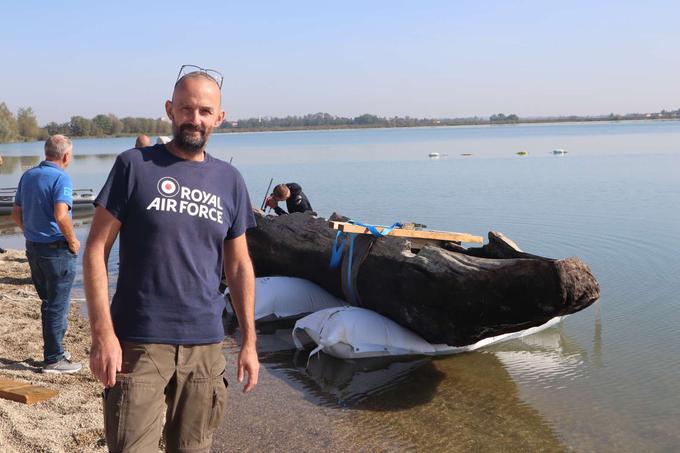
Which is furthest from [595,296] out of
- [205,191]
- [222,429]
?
[205,191]

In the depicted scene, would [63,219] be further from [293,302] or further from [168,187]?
[293,302]

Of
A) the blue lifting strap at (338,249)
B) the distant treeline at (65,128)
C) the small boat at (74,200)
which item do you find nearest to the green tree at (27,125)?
the distant treeline at (65,128)

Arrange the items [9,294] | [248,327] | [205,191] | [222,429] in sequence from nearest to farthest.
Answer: [205,191] < [248,327] < [222,429] < [9,294]

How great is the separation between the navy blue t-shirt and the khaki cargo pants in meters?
0.08

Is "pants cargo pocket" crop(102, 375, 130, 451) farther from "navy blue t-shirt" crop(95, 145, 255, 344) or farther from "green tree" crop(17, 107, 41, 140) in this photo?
"green tree" crop(17, 107, 41, 140)

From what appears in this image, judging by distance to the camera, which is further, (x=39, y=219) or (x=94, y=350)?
(x=39, y=219)

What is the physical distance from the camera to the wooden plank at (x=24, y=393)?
4.37m

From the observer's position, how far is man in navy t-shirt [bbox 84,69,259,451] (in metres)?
2.68

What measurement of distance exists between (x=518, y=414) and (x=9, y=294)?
6.91m

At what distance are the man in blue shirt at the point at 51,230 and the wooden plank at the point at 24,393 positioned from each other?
1.20 m

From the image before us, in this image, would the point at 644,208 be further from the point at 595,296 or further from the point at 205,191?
the point at 205,191

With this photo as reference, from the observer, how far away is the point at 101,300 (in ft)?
8.65

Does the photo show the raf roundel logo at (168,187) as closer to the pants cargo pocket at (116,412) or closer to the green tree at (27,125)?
the pants cargo pocket at (116,412)

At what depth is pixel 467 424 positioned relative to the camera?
5.81 m
